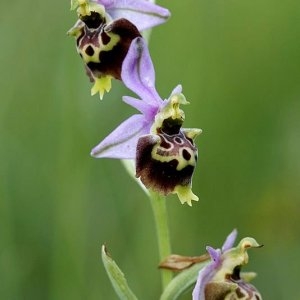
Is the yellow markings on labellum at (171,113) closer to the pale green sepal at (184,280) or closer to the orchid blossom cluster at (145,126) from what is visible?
the orchid blossom cluster at (145,126)

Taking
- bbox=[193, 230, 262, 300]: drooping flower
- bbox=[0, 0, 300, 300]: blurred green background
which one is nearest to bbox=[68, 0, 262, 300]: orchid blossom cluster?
bbox=[193, 230, 262, 300]: drooping flower

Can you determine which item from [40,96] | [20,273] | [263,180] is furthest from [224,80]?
[20,273]

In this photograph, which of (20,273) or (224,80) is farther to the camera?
(224,80)

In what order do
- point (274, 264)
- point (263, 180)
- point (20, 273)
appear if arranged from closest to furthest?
point (20, 273)
point (274, 264)
point (263, 180)

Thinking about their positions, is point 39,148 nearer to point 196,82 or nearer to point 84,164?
point 84,164

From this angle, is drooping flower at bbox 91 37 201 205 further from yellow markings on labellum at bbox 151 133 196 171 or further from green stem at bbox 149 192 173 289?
green stem at bbox 149 192 173 289

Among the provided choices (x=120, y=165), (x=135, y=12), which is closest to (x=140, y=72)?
(x=135, y=12)
